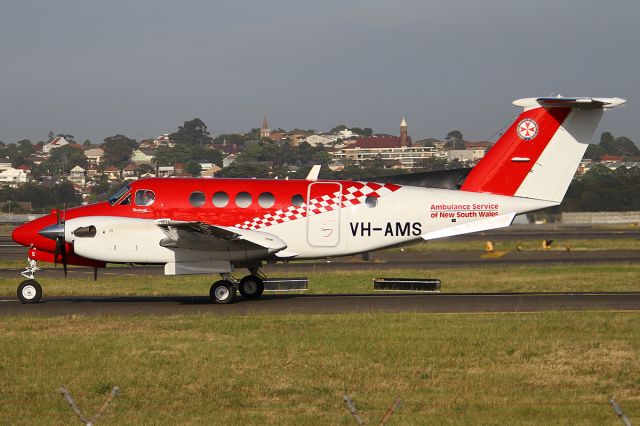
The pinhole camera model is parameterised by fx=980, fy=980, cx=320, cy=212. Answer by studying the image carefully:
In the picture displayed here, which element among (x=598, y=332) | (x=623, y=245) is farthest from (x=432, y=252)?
(x=598, y=332)

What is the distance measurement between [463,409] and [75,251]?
14.2 m

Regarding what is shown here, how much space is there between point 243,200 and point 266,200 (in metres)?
0.62

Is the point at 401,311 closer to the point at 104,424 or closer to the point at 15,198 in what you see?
the point at 104,424

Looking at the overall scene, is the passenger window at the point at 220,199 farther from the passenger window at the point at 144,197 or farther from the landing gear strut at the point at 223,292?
the landing gear strut at the point at 223,292

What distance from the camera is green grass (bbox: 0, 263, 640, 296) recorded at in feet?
107

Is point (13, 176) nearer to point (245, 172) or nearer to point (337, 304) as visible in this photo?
point (245, 172)

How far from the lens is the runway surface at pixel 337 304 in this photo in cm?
2422

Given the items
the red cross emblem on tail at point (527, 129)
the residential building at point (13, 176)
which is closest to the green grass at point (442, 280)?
the red cross emblem on tail at point (527, 129)

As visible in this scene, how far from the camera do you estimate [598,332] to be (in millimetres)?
20516

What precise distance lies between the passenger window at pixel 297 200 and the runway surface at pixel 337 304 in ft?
8.63

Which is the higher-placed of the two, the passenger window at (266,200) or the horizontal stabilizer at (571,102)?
the horizontal stabilizer at (571,102)

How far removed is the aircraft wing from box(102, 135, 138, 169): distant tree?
157909 mm

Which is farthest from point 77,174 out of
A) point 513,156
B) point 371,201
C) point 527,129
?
point 527,129

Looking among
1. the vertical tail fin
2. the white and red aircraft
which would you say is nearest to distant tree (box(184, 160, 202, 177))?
the white and red aircraft
